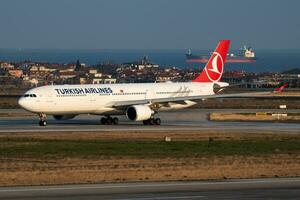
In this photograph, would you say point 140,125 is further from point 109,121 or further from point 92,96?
point 92,96

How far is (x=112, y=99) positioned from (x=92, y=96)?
186 centimetres

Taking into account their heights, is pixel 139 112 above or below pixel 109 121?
above

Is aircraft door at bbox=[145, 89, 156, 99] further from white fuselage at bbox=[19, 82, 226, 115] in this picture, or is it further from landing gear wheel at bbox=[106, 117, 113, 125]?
landing gear wheel at bbox=[106, 117, 113, 125]

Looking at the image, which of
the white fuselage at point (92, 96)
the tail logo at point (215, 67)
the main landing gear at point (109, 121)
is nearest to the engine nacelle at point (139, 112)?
the white fuselage at point (92, 96)

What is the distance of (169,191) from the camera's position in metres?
28.4

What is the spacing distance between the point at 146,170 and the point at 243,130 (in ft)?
79.2

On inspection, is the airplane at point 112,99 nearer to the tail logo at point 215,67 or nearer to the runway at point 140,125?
the runway at point 140,125

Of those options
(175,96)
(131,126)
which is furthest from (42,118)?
(175,96)

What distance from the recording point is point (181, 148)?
147ft

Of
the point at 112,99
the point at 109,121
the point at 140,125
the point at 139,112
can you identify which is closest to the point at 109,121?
the point at 109,121

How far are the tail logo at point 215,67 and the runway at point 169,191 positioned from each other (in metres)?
41.8

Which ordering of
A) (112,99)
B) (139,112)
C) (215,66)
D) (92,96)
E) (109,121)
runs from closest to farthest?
(139,112)
(92,96)
(112,99)
(109,121)
(215,66)

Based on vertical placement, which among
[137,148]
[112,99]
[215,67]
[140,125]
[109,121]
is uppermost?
[215,67]

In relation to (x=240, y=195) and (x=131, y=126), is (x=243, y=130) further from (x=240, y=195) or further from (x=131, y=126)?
(x=240, y=195)
